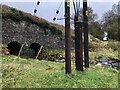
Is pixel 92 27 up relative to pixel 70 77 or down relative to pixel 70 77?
up

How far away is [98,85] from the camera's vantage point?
32.7 feet

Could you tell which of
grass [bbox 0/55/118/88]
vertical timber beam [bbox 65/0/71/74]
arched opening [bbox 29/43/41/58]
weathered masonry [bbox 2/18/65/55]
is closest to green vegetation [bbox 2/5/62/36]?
weathered masonry [bbox 2/18/65/55]

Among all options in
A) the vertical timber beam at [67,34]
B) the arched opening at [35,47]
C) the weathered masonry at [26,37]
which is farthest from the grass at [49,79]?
the arched opening at [35,47]

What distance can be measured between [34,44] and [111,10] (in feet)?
53.9

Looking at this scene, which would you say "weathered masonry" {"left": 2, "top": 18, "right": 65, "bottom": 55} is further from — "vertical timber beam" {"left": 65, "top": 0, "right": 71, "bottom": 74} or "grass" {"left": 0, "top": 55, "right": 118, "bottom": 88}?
"vertical timber beam" {"left": 65, "top": 0, "right": 71, "bottom": 74}

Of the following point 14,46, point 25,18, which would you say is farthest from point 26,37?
point 25,18

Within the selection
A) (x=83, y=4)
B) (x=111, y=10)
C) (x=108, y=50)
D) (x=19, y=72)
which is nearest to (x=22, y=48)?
(x=108, y=50)

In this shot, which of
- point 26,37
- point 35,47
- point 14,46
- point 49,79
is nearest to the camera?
point 49,79

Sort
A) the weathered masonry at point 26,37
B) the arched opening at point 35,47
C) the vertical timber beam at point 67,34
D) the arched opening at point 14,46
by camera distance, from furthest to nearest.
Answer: the arched opening at point 35,47 → the arched opening at point 14,46 → the weathered masonry at point 26,37 → the vertical timber beam at point 67,34

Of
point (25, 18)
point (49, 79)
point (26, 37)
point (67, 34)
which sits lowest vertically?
point (49, 79)

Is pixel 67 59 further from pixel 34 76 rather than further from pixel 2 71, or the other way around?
pixel 2 71

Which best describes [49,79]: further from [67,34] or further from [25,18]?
[25,18]

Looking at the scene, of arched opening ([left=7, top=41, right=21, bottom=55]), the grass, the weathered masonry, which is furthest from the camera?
arched opening ([left=7, top=41, right=21, bottom=55])

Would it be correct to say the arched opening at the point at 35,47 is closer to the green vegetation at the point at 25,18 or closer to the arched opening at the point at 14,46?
the arched opening at the point at 14,46
